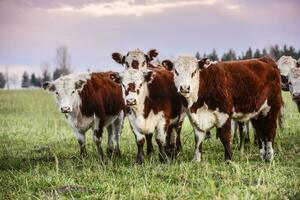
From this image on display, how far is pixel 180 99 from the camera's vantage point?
1037 cm

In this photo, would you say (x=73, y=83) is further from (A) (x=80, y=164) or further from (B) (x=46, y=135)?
(B) (x=46, y=135)

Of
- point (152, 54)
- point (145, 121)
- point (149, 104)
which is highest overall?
point (152, 54)

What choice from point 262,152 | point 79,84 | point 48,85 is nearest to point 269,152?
point 262,152

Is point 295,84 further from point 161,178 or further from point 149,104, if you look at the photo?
point 161,178

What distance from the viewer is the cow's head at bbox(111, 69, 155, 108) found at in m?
9.47

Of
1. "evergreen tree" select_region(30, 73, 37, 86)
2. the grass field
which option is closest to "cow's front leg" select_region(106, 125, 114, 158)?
the grass field

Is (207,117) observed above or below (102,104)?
below

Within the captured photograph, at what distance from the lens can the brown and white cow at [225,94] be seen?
375 inches

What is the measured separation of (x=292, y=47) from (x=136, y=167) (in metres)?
81.4

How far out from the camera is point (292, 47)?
86000mm

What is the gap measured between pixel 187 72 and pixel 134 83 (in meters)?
1.04

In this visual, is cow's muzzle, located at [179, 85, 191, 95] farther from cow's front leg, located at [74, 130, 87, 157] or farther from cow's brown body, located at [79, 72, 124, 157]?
cow's front leg, located at [74, 130, 87, 157]

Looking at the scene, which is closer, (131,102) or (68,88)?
(131,102)

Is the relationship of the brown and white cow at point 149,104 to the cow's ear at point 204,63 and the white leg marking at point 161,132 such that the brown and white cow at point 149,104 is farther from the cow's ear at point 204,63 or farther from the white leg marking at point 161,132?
the cow's ear at point 204,63
